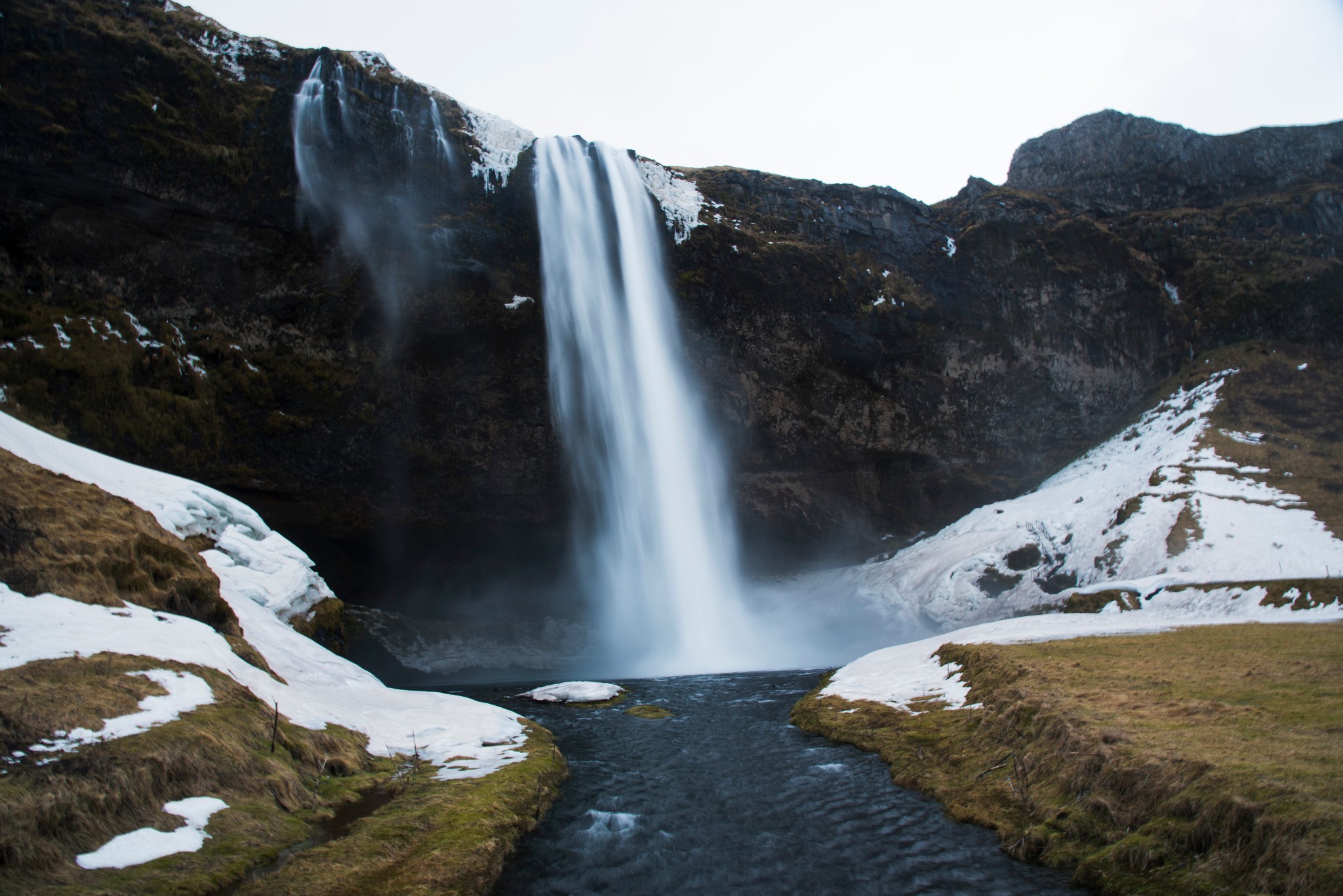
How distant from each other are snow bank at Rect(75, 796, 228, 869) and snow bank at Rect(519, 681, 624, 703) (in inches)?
715

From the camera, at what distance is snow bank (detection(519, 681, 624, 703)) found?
2708 cm

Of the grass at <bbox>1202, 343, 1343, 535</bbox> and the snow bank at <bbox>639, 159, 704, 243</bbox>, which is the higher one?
the snow bank at <bbox>639, 159, 704, 243</bbox>

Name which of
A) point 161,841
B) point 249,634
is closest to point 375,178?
point 249,634

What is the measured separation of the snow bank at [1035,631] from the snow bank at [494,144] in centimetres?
3355

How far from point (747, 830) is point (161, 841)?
801cm

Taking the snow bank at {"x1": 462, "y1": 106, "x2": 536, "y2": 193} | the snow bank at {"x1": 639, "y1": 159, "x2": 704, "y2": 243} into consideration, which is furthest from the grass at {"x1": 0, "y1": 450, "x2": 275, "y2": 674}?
the snow bank at {"x1": 639, "y1": 159, "x2": 704, "y2": 243}

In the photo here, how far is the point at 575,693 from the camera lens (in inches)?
1085

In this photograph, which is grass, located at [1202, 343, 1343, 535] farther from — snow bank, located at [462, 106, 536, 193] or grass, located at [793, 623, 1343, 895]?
snow bank, located at [462, 106, 536, 193]

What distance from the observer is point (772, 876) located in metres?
10.0

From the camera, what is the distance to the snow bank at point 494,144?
43531mm

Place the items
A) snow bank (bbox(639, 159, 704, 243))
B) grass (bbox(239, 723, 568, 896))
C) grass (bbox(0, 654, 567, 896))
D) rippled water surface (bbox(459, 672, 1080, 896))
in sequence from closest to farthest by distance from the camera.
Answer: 1. grass (bbox(0, 654, 567, 896))
2. grass (bbox(239, 723, 568, 896))
3. rippled water surface (bbox(459, 672, 1080, 896))
4. snow bank (bbox(639, 159, 704, 243))

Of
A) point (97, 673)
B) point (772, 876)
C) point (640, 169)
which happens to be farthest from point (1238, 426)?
point (97, 673)

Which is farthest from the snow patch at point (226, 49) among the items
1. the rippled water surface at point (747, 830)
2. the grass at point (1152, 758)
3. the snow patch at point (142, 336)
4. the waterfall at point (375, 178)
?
the grass at point (1152, 758)

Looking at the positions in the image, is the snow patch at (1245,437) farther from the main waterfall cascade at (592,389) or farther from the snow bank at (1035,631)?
the main waterfall cascade at (592,389)
